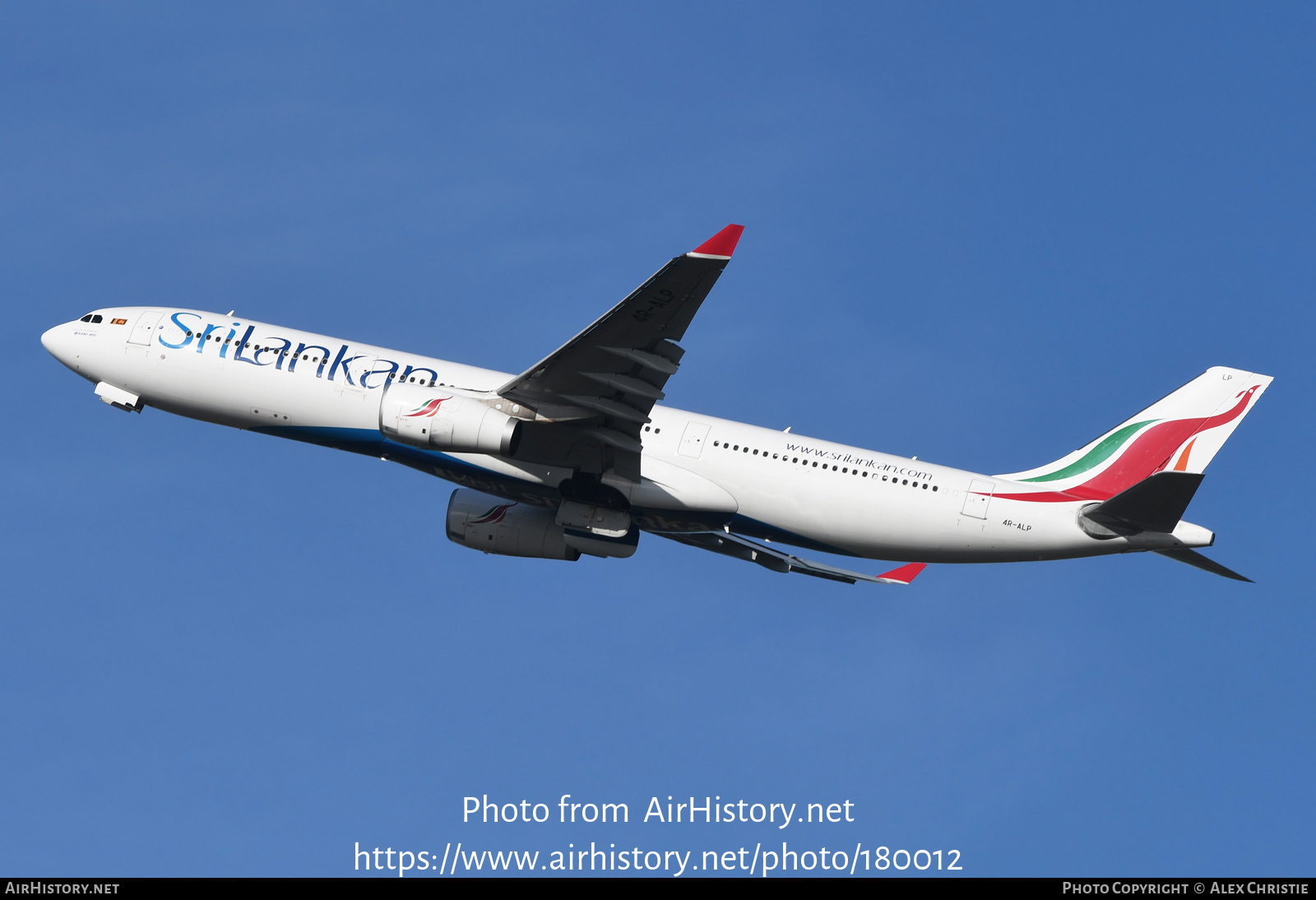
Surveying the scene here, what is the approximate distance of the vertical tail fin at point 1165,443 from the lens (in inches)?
1267

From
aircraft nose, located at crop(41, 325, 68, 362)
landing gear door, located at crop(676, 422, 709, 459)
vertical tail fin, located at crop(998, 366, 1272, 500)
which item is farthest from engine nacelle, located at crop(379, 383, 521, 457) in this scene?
vertical tail fin, located at crop(998, 366, 1272, 500)

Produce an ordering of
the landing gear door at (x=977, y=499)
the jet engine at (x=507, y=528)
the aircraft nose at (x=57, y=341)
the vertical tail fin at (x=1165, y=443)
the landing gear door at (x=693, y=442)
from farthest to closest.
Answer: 1. the aircraft nose at (x=57, y=341)
2. the jet engine at (x=507, y=528)
3. the landing gear door at (x=693, y=442)
4. the vertical tail fin at (x=1165, y=443)
5. the landing gear door at (x=977, y=499)

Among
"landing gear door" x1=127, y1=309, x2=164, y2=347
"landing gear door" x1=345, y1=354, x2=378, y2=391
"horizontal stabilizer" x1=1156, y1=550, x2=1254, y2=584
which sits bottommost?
"horizontal stabilizer" x1=1156, y1=550, x2=1254, y2=584

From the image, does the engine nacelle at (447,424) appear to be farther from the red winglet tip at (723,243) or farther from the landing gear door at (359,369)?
the red winglet tip at (723,243)

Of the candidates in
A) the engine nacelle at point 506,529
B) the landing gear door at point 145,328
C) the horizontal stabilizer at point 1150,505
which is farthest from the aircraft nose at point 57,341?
the horizontal stabilizer at point 1150,505

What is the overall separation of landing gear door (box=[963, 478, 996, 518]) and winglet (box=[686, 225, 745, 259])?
9.85 metres

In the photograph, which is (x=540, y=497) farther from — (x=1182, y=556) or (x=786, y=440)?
(x=1182, y=556)

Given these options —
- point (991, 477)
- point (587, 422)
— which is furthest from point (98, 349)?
point (991, 477)

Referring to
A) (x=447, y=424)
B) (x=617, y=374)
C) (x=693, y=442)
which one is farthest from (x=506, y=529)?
(x=617, y=374)

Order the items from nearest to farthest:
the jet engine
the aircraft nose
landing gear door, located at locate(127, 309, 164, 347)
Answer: landing gear door, located at locate(127, 309, 164, 347) → the jet engine → the aircraft nose

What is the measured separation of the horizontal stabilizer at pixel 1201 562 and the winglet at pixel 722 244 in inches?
520

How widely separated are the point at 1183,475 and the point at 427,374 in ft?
60.4

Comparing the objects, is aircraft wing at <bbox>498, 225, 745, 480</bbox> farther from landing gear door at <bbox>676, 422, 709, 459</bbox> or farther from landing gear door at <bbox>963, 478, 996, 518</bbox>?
landing gear door at <bbox>963, 478, 996, 518</bbox>

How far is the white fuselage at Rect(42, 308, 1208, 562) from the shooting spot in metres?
31.3
